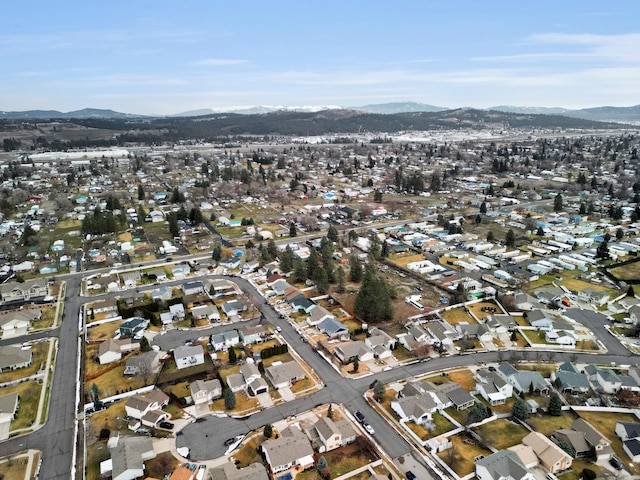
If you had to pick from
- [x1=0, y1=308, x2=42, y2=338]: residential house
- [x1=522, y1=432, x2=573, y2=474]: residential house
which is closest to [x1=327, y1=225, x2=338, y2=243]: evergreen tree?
[x1=0, y1=308, x2=42, y2=338]: residential house

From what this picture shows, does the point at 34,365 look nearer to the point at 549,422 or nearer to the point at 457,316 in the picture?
the point at 457,316

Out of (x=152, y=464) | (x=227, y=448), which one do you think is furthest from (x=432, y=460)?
(x=152, y=464)

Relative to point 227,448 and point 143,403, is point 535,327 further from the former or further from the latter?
point 143,403

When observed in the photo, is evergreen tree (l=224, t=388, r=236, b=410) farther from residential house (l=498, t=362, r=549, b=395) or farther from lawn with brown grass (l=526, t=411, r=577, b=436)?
residential house (l=498, t=362, r=549, b=395)

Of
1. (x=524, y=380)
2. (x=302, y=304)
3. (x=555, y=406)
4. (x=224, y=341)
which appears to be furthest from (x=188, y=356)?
(x=555, y=406)

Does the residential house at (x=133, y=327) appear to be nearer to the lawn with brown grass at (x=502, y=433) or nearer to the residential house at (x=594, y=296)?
the lawn with brown grass at (x=502, y=433)
